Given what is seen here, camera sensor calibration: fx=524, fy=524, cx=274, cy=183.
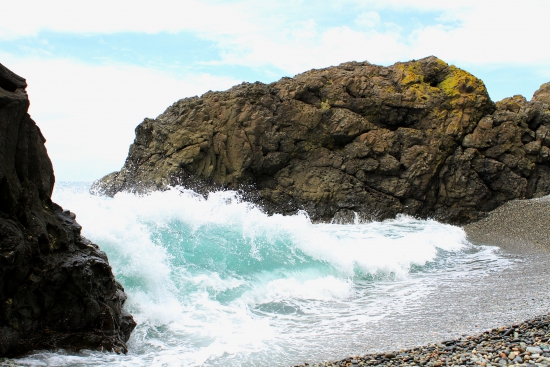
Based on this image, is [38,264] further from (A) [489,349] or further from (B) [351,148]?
(B) [351,148]

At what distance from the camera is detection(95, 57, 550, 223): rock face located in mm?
19219

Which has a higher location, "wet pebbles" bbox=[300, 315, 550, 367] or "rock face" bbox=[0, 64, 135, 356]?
"rock face" bbox=[0, 64, 135, 356]

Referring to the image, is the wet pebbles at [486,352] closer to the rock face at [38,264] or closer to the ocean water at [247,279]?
the ocean water at [247,279]

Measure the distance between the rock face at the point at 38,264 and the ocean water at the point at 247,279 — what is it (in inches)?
9.8

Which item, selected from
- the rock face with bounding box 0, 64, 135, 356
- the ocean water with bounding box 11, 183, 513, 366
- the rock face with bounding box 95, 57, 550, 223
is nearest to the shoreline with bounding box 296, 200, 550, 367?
the ocean water with bounding box 11, 183, 513, 366

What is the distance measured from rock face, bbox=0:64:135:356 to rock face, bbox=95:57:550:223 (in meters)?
12.5

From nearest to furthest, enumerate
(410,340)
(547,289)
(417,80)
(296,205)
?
(410,340), (547,289), (296,205), (417,80)

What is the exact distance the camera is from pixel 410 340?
6.44 meters

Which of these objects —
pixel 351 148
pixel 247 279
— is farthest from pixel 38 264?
pixel 351 148

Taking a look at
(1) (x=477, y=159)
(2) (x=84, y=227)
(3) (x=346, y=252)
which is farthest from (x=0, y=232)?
(1) (x=477, y=159)

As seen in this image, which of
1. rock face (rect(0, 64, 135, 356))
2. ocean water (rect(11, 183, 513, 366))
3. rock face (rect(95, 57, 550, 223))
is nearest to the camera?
rock face (rect(0, 64, 135, 356))

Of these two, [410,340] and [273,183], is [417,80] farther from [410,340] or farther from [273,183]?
[410,340]

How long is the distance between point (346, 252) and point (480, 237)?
6852 mm

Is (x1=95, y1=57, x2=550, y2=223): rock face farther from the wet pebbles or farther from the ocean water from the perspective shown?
the wet pebbles
